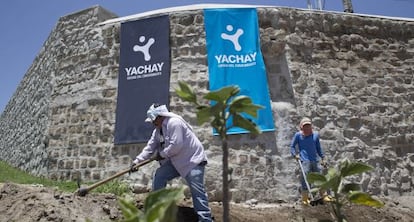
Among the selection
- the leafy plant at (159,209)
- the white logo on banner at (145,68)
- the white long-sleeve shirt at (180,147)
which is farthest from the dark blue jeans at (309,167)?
the leafy plant at (159,209)

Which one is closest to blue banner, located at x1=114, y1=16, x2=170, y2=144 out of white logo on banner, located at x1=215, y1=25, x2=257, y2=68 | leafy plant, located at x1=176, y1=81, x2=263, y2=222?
white logo on banner, located at x1=215, y1=25, x2=257, y2=68

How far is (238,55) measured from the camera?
752 cm

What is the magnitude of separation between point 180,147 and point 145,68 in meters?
3.50

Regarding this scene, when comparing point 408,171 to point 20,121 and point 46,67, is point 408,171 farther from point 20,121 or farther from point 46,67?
point 20,121

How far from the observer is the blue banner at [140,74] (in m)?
7.37

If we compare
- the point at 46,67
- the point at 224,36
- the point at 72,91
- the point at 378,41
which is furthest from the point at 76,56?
the point at 378,41

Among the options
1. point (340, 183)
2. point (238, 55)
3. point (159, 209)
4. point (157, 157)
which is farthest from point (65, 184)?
point (159, 209)

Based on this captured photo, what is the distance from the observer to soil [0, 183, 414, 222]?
4828mm

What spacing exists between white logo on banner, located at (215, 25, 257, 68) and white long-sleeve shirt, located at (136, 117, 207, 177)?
3.07 meters

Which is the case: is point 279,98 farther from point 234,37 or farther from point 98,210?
point 98,210

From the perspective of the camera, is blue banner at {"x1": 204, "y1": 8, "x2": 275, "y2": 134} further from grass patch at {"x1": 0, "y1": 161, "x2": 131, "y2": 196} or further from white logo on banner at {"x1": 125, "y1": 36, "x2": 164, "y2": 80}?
grass patch at {"x1": 0, "y1": 161, "x2": 131, "y2": 196}

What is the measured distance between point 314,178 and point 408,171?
6.69 m

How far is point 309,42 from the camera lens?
8039 mm

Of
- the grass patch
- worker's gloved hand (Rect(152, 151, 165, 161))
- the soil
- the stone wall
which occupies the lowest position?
the soil
